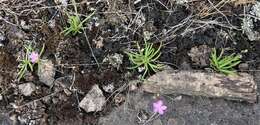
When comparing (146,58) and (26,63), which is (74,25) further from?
(146,58)

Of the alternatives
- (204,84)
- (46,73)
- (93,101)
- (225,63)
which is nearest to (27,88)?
(46,73)

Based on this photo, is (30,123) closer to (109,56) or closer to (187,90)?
(109,56)

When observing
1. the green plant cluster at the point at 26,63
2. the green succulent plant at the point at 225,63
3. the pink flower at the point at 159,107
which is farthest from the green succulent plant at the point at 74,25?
the green succulent plant at the point at 225,63

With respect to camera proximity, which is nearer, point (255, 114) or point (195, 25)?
point (255, 114)

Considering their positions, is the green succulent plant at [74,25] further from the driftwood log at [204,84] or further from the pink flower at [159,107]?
the pink flower at [159,107]

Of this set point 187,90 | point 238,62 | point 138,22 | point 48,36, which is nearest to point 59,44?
point 48,36

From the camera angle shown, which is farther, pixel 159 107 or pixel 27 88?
pixel 27 88
